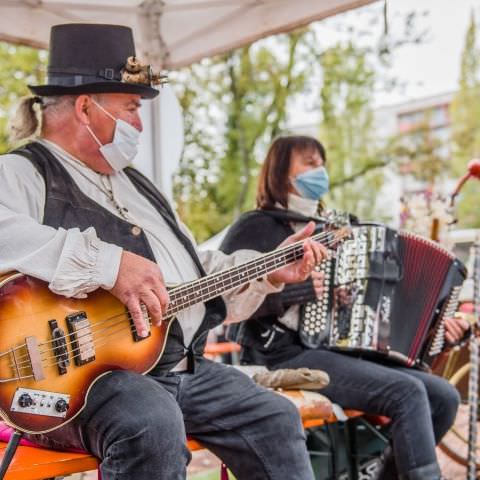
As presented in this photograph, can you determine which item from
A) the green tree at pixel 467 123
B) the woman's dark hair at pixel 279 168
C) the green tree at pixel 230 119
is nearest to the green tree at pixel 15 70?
the green tree at pixel 230 119

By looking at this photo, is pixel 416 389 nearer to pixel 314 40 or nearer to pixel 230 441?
pixel 230 441

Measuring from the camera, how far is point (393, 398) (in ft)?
9.88

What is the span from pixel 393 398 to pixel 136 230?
1.43 meters

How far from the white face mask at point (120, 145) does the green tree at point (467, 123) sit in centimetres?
2697

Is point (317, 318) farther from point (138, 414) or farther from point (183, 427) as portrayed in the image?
point (138, 414)

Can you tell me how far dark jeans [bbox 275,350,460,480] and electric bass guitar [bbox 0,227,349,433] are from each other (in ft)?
3.90

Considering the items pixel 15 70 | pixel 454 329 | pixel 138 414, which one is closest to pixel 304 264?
pixel 138 414

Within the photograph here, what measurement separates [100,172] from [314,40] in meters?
13.4

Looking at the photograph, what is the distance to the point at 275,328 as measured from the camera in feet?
10.5

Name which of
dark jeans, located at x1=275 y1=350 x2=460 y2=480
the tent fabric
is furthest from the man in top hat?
the tent fabric

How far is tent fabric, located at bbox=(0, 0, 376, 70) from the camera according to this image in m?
3.28

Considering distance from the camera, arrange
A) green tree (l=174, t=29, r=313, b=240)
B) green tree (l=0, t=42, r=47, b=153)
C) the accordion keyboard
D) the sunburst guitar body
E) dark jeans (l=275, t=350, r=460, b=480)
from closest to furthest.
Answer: the sunburst guitar body < dark jeans (l=275, t=350, r=460, b=480) < the accordion keyboard < green tree (l=0, t=42, r=47, b=153) < green tree (l=174, t=29, r=313, b=240)

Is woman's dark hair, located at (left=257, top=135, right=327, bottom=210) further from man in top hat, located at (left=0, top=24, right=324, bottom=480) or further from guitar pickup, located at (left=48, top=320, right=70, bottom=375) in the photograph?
guitar pickup, located at (left=48, top=320, right=70, bottom=375)

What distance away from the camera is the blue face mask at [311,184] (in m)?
3.40
